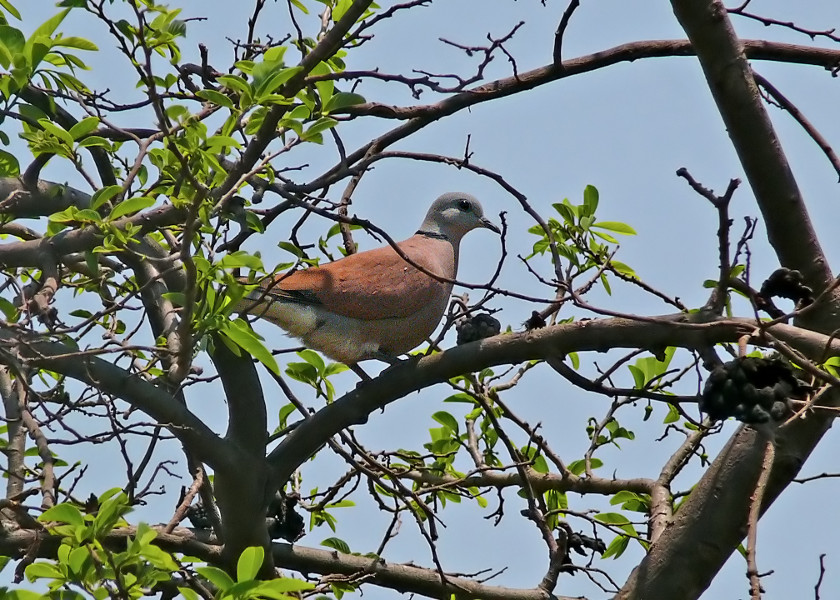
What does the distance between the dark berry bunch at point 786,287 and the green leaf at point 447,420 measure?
1583 mm

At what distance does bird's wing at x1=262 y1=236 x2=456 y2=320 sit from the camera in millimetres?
4711

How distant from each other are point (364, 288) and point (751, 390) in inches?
99.0

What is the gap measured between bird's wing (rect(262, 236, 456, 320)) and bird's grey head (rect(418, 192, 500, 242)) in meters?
0.87

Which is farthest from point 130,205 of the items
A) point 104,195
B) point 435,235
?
point 435,235

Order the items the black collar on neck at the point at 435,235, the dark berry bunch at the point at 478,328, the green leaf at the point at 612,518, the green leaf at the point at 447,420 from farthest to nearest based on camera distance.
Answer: the black collar on neck at the point at 435,235
the green leaf at the point at 447,420
the green leaf at the point at 612,518
the dark berry bunch at the point at 478,328

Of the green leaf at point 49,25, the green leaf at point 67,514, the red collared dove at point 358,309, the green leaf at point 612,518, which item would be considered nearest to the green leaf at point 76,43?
the green leaf at point 49,25

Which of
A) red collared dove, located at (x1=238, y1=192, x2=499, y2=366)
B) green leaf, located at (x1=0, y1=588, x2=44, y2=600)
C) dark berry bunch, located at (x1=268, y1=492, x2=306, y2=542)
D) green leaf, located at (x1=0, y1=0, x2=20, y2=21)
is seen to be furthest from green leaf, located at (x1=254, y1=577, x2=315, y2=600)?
red collared dove, located at (x1=238, y1=192, x2=499, y2=366)

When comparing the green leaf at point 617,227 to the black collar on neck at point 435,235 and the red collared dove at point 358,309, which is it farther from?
the black collar on neck at point 435,235

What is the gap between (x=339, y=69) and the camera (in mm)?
3666

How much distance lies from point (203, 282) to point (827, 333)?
1955mm

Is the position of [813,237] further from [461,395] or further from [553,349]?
[461,395]

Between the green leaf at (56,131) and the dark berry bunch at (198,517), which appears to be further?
the dark berry bunch at (198,517)

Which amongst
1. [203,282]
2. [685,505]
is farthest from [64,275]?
[685,505]

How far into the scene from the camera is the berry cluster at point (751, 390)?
255 cm
